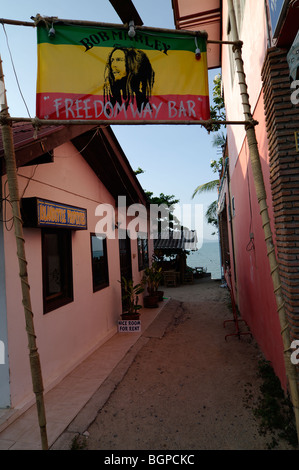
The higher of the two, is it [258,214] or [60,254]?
[258,214]

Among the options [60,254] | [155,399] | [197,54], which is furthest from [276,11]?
[155,399]

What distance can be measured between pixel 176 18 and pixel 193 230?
1462cm

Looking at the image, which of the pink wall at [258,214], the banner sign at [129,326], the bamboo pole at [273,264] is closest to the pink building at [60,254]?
the banner sign at [129,326]

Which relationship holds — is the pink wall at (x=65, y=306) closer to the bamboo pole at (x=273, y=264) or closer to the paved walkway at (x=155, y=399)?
the paved walkway at (x=155, y=399)

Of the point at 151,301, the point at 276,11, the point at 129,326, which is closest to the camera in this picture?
the point at 276,11

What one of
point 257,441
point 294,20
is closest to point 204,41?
point 294,20

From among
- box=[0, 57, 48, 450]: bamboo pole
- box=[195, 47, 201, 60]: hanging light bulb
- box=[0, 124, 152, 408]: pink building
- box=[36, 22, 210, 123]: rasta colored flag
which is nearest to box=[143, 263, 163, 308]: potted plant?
box=[0, 124, 152, 408]: pink building

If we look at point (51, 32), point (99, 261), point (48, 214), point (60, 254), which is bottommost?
point (99, 261)

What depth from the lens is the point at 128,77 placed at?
2.65 meters

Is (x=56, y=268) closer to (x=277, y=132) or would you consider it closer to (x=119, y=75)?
(x=119, y=75)

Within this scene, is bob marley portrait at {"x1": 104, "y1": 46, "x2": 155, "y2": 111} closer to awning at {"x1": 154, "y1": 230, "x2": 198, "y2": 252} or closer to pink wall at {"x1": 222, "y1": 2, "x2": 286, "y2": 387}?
pink wall at {"x1": 222, "y1": 2, "x2": 286, "y2": 387}

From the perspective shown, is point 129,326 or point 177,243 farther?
point 177,243

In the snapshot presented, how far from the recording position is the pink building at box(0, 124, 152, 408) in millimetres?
3539

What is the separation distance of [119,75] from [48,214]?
231cm
